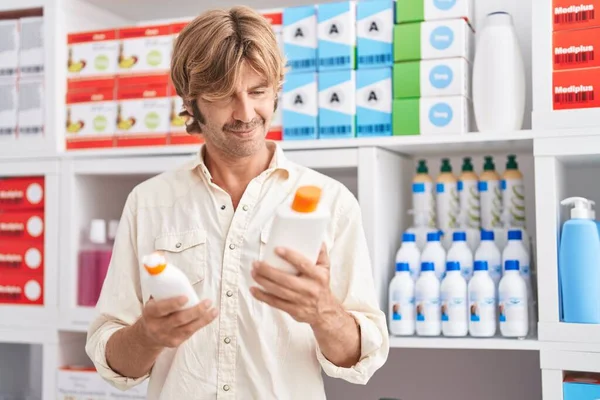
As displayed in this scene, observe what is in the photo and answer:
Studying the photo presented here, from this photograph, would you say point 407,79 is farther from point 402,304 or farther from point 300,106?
point 402,304

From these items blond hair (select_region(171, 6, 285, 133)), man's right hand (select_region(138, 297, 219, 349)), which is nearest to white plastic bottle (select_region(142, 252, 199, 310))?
man's right hand (select_region(138, 297, 219, 349))

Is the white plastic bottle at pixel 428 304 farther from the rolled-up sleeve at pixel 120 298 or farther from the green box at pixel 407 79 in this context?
the rolled-up sleeve at pixel 120 298

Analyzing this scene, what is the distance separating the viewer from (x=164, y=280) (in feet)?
3.63

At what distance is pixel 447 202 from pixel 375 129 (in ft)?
1.01

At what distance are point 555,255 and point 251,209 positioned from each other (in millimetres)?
791

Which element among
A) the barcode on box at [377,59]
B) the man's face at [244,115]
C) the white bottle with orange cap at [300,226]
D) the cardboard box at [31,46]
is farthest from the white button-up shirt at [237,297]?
the cardboard box at [31,46]

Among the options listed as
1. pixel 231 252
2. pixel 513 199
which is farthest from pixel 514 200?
pixel 231 252

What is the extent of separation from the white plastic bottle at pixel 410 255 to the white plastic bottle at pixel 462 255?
86mm

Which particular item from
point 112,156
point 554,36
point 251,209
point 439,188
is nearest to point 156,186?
point 251,209

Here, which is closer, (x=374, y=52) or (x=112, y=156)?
(x=374, y=52)

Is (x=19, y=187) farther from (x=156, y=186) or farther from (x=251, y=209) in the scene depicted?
(x=251, y=209)

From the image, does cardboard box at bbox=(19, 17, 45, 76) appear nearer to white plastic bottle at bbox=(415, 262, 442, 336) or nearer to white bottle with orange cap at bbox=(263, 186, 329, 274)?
white plastic bottle at bbox=(415, 262, 442, 336)

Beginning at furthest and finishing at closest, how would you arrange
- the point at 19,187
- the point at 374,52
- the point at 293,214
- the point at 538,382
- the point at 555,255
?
the point at 19,187, the point at 538,382, the point at 374,52, the point at 555,255, the point at 293,214

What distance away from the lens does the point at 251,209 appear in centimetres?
149
